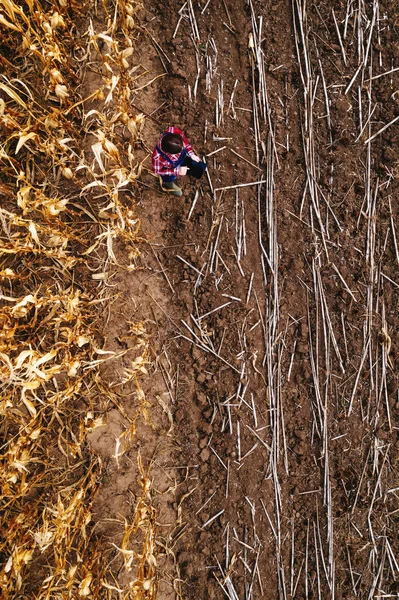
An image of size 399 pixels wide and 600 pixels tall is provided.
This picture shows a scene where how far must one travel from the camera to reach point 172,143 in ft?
6.51

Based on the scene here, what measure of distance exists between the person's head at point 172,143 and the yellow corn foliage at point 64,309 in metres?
0.23

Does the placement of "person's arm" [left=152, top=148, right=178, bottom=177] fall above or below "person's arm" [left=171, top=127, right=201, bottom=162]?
below

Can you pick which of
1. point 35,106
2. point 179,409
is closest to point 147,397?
point 179,409

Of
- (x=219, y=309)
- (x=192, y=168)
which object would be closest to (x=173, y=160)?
(x=192, y=168)

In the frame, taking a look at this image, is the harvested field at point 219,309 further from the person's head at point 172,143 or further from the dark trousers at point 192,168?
the person's head at point 172,143

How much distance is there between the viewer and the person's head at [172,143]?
1.98 metres

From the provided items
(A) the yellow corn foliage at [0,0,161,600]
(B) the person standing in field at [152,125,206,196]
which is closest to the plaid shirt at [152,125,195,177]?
(B) the person standing in field at [152,125,206,196]

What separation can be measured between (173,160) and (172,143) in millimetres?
89

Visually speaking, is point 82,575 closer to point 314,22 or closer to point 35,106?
point 35,106

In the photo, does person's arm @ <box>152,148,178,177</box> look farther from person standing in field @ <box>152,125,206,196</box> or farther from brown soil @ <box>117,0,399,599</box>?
brown soil @ <box>117,0,399,599</box>

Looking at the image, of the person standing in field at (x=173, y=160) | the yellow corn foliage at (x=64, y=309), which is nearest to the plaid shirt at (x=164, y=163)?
A: the person standing in field at (x=173, y=160)

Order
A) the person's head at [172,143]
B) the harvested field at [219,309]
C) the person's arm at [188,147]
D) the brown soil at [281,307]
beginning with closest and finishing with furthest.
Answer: the person's head at [172,143]
the person's arm at [188,147]
the harvested field at [219,309]
the brown soil at [281,307]

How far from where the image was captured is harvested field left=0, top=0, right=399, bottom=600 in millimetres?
2256

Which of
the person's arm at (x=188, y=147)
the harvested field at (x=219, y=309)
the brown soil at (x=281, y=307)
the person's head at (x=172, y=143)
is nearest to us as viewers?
the person's head at (x=172, y=143)
